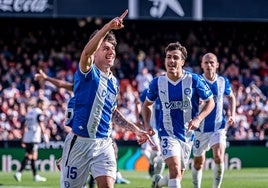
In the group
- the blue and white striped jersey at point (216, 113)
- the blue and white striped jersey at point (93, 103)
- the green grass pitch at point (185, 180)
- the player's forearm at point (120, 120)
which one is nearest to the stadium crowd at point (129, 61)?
the green grass pitch at point (185, 180)

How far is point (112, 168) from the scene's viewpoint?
9555 mm

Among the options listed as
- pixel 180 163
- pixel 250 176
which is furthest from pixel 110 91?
pixel 250 176

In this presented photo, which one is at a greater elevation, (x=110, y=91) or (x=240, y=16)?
(x=240, y=16)

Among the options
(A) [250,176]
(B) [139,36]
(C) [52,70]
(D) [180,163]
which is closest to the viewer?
(D) [180,163]

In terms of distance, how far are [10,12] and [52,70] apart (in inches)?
116

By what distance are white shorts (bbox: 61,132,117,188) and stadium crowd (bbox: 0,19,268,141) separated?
16096 mm

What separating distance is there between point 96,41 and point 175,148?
12.3 ft

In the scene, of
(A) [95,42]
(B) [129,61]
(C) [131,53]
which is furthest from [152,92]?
(C) [131,53]

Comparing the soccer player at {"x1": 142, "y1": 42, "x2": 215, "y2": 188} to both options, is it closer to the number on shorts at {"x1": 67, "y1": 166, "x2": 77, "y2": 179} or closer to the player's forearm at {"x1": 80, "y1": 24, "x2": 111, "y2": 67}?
the number on shorts at {"x1": 67, "y1": 166, "x2": 77, "y2": 179}

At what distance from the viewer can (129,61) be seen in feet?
101

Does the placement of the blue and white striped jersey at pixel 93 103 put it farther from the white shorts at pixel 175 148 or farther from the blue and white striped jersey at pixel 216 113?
the blue and white striped jersey at pixel 216 113

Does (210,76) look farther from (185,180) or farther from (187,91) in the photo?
(185,180)

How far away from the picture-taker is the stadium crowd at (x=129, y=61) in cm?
2697

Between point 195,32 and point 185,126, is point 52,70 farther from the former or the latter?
point 185,126
